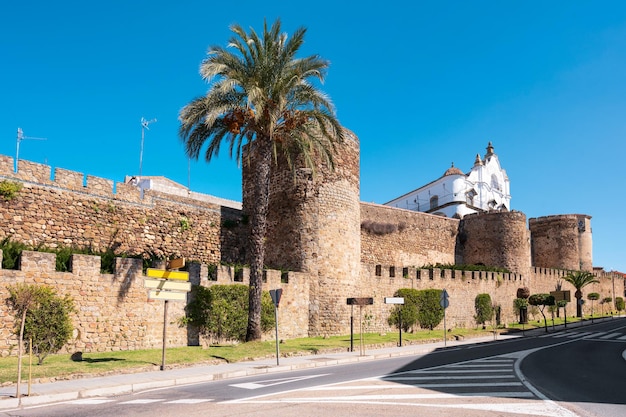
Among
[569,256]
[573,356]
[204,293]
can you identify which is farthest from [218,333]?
[569,256]

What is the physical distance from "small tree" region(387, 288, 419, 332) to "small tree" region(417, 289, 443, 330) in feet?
1.56

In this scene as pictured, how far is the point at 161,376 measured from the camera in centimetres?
1319

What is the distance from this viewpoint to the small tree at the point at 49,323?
1518cm

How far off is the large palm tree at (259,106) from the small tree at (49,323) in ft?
20.3

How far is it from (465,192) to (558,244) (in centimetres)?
1083

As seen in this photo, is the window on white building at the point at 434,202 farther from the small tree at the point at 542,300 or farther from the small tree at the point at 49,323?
the small tree at the point at 49,323

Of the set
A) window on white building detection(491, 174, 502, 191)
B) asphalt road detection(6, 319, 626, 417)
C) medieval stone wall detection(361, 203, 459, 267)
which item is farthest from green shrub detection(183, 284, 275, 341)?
window on white building detection(491, 174, 502, 191)

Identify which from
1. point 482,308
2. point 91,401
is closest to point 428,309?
point 482,308

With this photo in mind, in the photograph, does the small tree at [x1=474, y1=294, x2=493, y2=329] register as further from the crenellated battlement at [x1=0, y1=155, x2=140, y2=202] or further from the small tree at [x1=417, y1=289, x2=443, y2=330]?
the crenellated battlement at [x1=0, y1=155, x2=140, y2=202]

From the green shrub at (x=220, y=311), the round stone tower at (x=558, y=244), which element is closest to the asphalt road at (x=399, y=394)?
the green shrub at (x=220, y=311)

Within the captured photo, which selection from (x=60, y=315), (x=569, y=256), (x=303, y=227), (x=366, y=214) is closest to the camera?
(x=60, y=315)

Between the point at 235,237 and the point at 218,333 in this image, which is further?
the point at 235,237

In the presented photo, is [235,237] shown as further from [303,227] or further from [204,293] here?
[204,293]

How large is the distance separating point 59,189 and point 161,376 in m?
11.0
